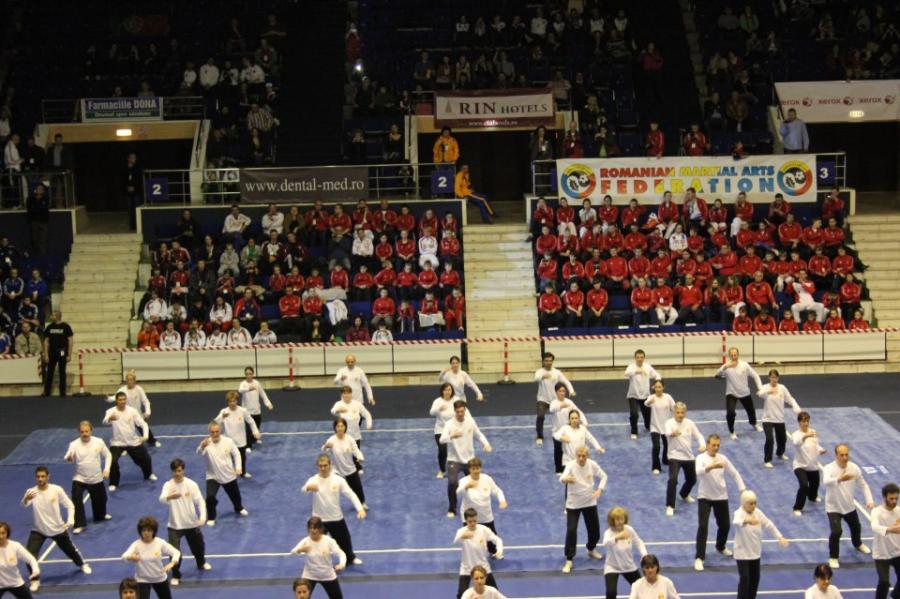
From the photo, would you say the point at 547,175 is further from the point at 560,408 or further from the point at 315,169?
the point at 560,408

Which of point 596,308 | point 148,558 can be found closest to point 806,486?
point 148,558

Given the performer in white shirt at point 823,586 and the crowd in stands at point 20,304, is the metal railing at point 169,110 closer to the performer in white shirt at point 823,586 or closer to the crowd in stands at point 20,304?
the crowd in stands at point 20,304

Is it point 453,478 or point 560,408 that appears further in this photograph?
point 560,408

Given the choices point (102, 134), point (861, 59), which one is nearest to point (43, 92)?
point (102, 134)

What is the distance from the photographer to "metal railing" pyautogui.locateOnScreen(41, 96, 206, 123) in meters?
37.7

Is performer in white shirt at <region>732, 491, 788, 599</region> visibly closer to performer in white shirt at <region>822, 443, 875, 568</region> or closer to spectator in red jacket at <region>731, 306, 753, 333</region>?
performer in white shirt at <region>822, 443, 875, 568</region>

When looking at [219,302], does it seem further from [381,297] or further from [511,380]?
[511,380]

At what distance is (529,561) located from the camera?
18.4 meters

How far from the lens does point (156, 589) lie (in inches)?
634

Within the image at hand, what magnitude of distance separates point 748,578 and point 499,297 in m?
16.5

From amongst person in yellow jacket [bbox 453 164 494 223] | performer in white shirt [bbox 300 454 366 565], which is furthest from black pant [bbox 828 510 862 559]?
person in yellow jacket [bbox 453 164 494 223]

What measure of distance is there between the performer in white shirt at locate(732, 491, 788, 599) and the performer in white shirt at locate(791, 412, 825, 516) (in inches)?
134

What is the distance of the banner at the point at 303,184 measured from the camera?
34.3 m

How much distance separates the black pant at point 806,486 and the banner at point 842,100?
19.0m
